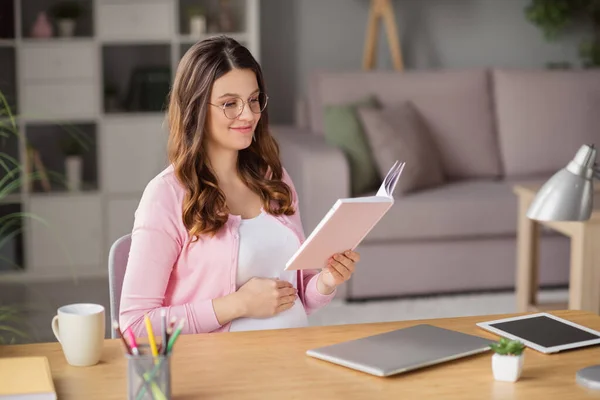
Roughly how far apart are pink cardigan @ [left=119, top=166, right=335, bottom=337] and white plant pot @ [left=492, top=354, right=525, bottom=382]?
59 centimetres

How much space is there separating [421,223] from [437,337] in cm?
249

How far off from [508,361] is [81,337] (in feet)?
2.20

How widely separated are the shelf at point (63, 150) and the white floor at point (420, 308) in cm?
151

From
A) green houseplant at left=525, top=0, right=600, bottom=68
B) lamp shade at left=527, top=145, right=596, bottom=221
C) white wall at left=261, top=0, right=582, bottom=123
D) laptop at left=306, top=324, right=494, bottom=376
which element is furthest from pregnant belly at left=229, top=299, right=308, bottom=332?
green houseplant at left=525, top=0, right=600, bottom=68

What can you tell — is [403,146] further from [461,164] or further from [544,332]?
[544,332]

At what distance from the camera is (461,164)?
4.82 meters

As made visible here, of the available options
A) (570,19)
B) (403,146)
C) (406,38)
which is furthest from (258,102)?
(570,19)

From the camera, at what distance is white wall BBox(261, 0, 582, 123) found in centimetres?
543

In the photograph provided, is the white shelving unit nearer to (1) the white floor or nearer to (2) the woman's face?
(1) the white floor

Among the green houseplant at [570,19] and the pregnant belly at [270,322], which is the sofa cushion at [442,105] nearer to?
the green houseplant at [570,19]

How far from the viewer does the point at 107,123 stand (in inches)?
192

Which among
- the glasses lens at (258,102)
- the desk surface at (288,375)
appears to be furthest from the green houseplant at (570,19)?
the desk surface at (288,375)

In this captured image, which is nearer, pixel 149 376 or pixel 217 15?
pixel 149 376

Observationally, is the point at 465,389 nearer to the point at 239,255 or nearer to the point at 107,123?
the point at 239,255
